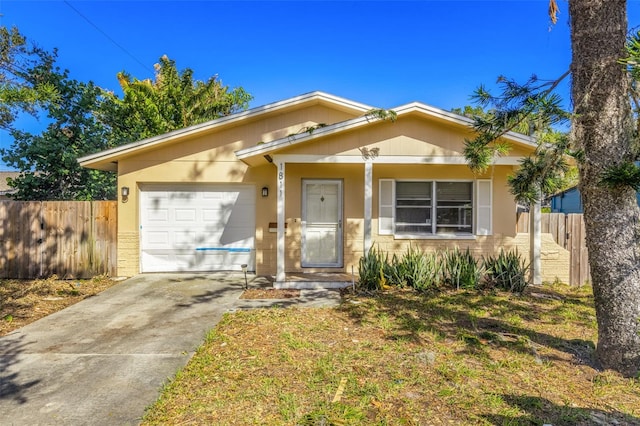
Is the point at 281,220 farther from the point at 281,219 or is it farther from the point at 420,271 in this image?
the point at 420,271

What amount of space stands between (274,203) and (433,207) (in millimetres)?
3909

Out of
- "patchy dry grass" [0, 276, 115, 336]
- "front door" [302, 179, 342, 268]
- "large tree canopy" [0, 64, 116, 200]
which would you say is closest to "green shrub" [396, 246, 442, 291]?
"front door" [302, 179, 342, 268]

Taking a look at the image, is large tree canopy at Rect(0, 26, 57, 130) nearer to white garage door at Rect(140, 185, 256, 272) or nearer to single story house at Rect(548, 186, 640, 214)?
white garage door at Rect(140, 185, 256, 272)

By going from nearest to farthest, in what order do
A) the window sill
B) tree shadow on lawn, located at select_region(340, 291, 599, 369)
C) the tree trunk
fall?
the tree trunk → tree shadow on lawn, located at select_region(340, 291, 599, 369) → the window sill

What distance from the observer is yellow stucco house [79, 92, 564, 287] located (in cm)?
843

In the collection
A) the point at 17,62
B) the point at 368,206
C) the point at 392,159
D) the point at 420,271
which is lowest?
the point at 420,271

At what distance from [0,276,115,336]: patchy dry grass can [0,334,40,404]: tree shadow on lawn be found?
1.54ft

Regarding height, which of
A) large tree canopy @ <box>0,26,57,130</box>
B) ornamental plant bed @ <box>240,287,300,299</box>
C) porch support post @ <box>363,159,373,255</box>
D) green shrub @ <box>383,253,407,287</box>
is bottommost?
ornamental plant bed @ <box>240,287,300,299</box>

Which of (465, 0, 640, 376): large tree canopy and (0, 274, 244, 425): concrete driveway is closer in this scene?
(0, 274, 244, 425): concrete driveway

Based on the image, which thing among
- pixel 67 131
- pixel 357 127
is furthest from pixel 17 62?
pixel 357 127

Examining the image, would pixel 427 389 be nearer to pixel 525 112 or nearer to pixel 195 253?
pixel 525 112

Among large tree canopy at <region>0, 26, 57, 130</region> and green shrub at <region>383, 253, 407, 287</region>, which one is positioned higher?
large tree canopy at <region>0, 26, 57, 130</region>

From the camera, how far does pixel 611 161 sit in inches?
135

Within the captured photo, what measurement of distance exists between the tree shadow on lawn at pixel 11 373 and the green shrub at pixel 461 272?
666cm
